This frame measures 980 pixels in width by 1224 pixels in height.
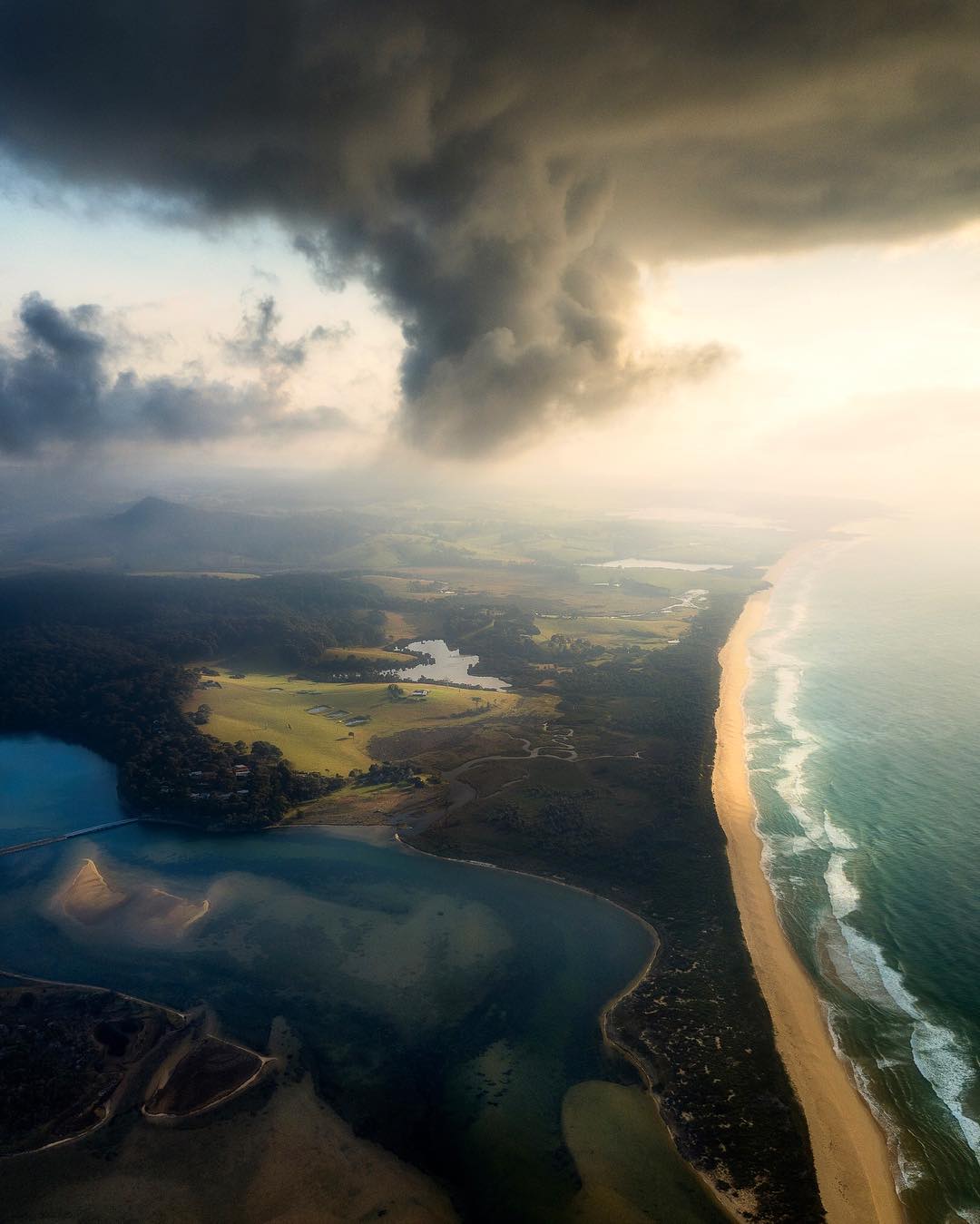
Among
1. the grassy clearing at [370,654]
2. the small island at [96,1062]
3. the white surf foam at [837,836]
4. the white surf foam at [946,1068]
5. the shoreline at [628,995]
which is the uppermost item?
the white surf foam at [946,1068]

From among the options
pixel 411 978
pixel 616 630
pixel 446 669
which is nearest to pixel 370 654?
pixel 446 669

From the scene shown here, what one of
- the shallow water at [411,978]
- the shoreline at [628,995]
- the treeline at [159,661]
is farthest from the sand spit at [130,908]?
the shoreline at [628,995]

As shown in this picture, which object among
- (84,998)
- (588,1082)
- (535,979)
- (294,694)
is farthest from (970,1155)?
(294,694)

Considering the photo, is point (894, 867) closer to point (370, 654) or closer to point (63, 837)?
point (63, 837)

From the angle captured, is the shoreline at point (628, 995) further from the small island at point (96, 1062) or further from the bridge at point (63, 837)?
the bridge at point (63, 837)

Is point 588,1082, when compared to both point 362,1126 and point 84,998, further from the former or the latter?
point 84,998

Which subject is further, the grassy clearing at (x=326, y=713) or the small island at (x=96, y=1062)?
the grassy clearing at (x=326, y=713)

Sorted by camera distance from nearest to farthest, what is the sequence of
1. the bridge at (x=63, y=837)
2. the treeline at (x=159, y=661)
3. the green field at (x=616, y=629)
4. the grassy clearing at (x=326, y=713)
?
1. the bridge at (x=63, y=837)
2. the treeline at (x=159, y=661)
3. the grassy clearing at (x=326, y=713)
4. the green field at (x=616, y=629)
